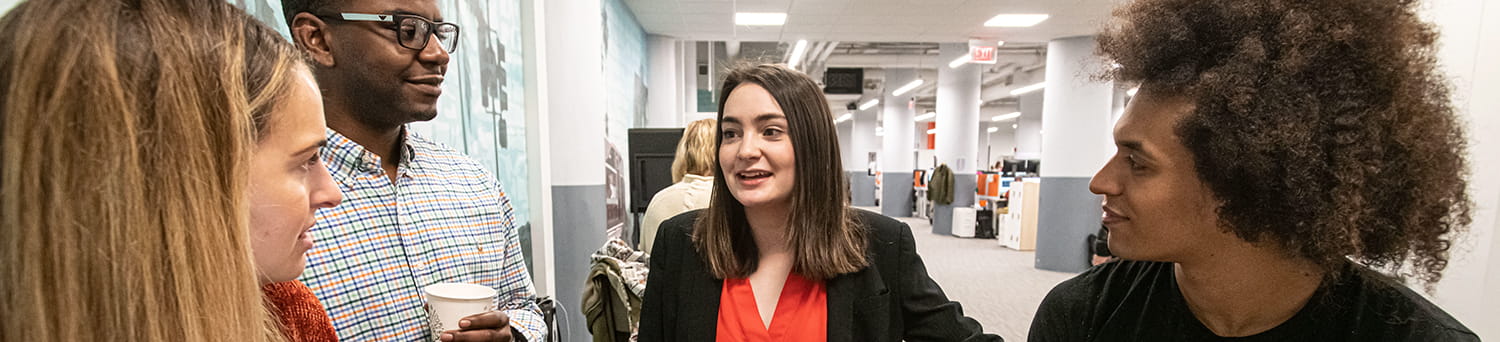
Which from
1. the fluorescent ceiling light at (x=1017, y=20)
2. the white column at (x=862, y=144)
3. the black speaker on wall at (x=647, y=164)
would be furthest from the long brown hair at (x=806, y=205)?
the white column at (x=862, y=144)

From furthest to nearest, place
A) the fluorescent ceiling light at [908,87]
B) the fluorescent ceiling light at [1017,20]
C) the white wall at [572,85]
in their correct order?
1. the fluorescent ceiling light at [908,87]
2. the fluorescent ceiling light at [1017,20]
3. the white wall at [572,85]

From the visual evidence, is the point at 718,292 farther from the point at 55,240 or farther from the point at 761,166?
the point at 55,240

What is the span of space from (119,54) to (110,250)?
0.15 m

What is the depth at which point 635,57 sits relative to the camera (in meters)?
6.08

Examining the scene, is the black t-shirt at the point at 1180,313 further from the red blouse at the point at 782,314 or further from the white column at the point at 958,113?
the white column at the point at 958,113

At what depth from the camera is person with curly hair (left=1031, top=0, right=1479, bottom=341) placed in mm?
798

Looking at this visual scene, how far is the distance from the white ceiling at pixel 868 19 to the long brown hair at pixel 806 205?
421cm

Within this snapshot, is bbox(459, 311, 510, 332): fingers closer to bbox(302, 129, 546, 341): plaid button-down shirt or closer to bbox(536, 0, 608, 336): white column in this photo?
bbox(302, 129, 546, 341): plaid button-down shirt

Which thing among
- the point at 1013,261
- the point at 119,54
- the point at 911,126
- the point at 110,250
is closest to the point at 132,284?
the point at 110,250

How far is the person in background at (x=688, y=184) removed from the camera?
2535 mm

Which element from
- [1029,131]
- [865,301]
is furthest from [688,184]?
[1029,131]

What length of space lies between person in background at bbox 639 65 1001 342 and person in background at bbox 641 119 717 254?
987mm

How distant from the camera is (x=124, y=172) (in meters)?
0.42

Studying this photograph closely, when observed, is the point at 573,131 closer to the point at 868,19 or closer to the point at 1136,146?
the point at 1136,146
